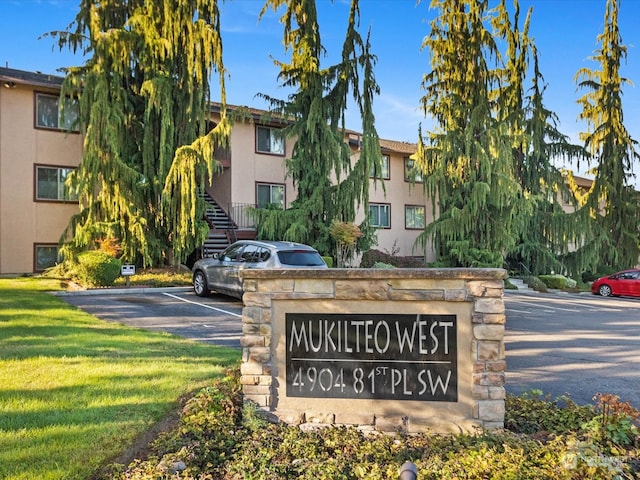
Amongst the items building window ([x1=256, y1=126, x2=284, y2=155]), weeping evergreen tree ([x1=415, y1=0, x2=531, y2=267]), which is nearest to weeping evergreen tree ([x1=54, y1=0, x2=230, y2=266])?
building window ([x1=256, y1=126, x2=284, y2=155])

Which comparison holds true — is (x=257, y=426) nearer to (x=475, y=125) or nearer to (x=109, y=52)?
(x=109, y=52)

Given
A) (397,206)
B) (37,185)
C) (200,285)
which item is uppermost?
(37,185)

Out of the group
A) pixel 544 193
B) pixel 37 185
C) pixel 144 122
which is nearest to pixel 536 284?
pixel 544 193

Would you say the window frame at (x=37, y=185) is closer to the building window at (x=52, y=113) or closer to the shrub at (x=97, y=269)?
the building window at (x=52, y=113)

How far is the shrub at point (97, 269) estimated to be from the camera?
48.4ft

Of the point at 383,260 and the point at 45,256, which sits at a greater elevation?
the point at 45,256

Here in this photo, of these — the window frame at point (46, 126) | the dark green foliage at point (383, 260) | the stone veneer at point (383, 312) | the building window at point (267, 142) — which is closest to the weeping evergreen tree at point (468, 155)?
the dark green foliage at point (383, 260)

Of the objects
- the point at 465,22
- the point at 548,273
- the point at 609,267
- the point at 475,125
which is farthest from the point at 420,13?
the point at 609,267

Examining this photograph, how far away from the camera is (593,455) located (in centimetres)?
333

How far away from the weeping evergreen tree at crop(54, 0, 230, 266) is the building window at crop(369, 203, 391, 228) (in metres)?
12.2

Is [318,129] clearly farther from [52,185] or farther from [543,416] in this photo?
[543,416]

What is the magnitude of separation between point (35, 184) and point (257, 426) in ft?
61.0

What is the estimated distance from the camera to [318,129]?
19.9 metres

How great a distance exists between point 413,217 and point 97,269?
65.2 ft
